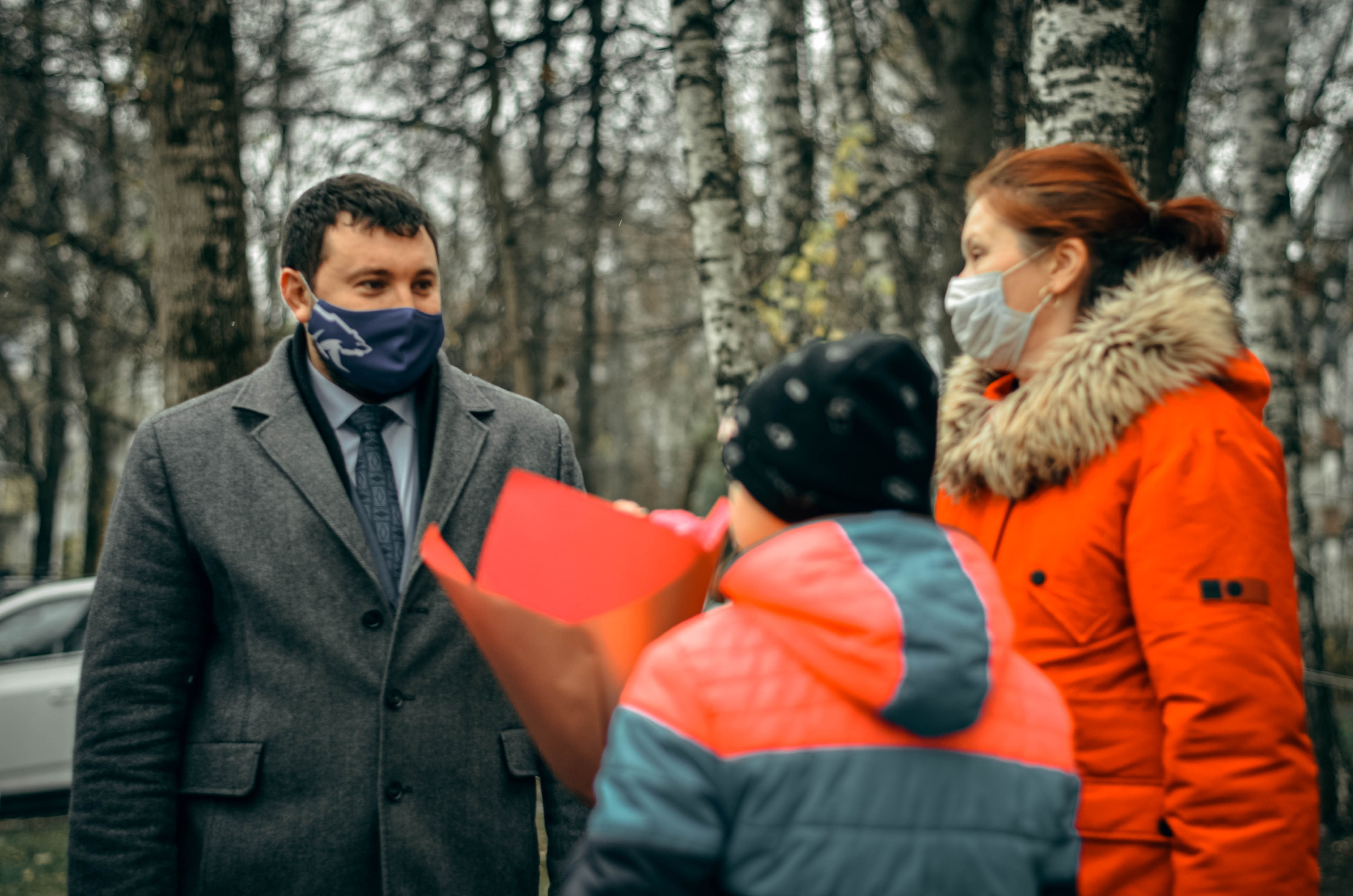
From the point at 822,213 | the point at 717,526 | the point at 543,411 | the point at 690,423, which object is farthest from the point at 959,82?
the point at 690,423

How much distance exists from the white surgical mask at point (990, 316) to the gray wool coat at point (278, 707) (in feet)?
3.43

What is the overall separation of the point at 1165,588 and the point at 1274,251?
17.8 ft

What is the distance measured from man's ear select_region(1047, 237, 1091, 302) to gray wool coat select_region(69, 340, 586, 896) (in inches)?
47.8

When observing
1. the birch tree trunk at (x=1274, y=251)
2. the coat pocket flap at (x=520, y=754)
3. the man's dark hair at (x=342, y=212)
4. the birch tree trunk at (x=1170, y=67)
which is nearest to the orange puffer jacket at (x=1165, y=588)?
the coat pocket flap at (x=520, y=754)

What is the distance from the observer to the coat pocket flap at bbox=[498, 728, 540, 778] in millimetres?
1850

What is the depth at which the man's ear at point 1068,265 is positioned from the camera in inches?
72.5

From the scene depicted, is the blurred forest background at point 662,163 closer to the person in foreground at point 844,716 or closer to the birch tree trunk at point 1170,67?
the birch tree trunk at point 1170,67

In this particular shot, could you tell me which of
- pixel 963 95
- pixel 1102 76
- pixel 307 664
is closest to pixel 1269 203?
pixel 963 95

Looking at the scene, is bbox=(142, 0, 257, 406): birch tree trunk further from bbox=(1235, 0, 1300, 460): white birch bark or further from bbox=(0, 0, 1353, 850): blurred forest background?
bbox=(1235, 0, 1300, 460): white birch bark

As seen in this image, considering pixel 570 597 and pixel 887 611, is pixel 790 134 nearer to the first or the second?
pixel 570 597

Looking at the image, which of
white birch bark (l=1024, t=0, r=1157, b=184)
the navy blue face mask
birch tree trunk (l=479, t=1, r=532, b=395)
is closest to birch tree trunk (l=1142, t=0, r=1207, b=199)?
white birch bark (l=1024, t=0, r=1157, b=184)

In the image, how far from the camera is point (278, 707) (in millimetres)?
1748

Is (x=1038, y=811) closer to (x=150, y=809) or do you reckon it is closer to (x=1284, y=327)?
(x=150, y=809)

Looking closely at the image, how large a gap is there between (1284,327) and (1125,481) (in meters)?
5.12
